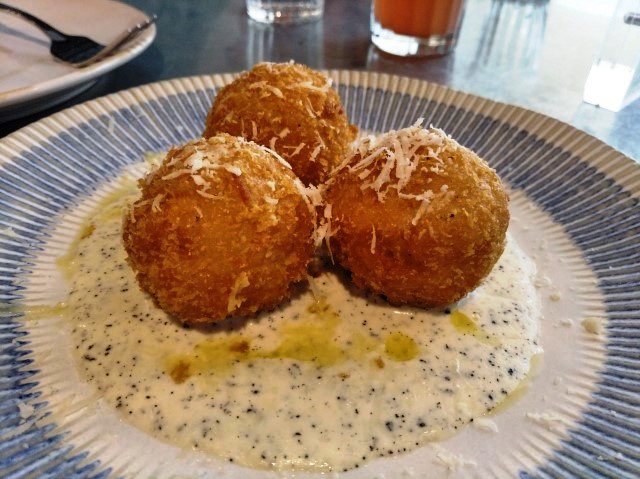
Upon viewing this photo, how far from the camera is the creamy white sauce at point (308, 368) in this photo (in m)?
1.14

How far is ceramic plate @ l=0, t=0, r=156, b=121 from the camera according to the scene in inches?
73.1

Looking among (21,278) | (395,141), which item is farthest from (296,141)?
(21,278)

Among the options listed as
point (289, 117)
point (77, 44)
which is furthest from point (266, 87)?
point (77, 44)

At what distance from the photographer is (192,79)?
7.20ft

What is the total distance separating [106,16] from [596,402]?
2.55 metres

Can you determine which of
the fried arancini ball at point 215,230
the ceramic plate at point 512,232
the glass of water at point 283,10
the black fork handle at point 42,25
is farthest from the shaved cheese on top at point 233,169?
the glass of water at point 283,10

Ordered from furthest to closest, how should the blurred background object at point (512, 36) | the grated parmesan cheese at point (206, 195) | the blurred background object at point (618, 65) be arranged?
1. the blurred background object at point (512, 36)
2. the blurred background object at point (618, 65)
3. the grated parmesan cheese at point (206, 195)

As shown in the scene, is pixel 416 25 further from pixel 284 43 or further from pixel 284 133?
pixel 284 133

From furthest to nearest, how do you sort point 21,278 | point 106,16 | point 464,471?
point 106,16 → point 21,278 → point 464,471

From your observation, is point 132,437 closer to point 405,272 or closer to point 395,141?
point 405,272

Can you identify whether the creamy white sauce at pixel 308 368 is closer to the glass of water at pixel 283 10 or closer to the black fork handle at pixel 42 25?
the black fork handle at pixel 42 25

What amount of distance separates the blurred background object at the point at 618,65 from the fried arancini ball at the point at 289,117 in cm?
183

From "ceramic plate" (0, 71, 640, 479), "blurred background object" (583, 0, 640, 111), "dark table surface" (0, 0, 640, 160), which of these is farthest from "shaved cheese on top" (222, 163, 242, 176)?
"blurred background object" (583, 0, 640, 111)

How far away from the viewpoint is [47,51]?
7.95 ft
